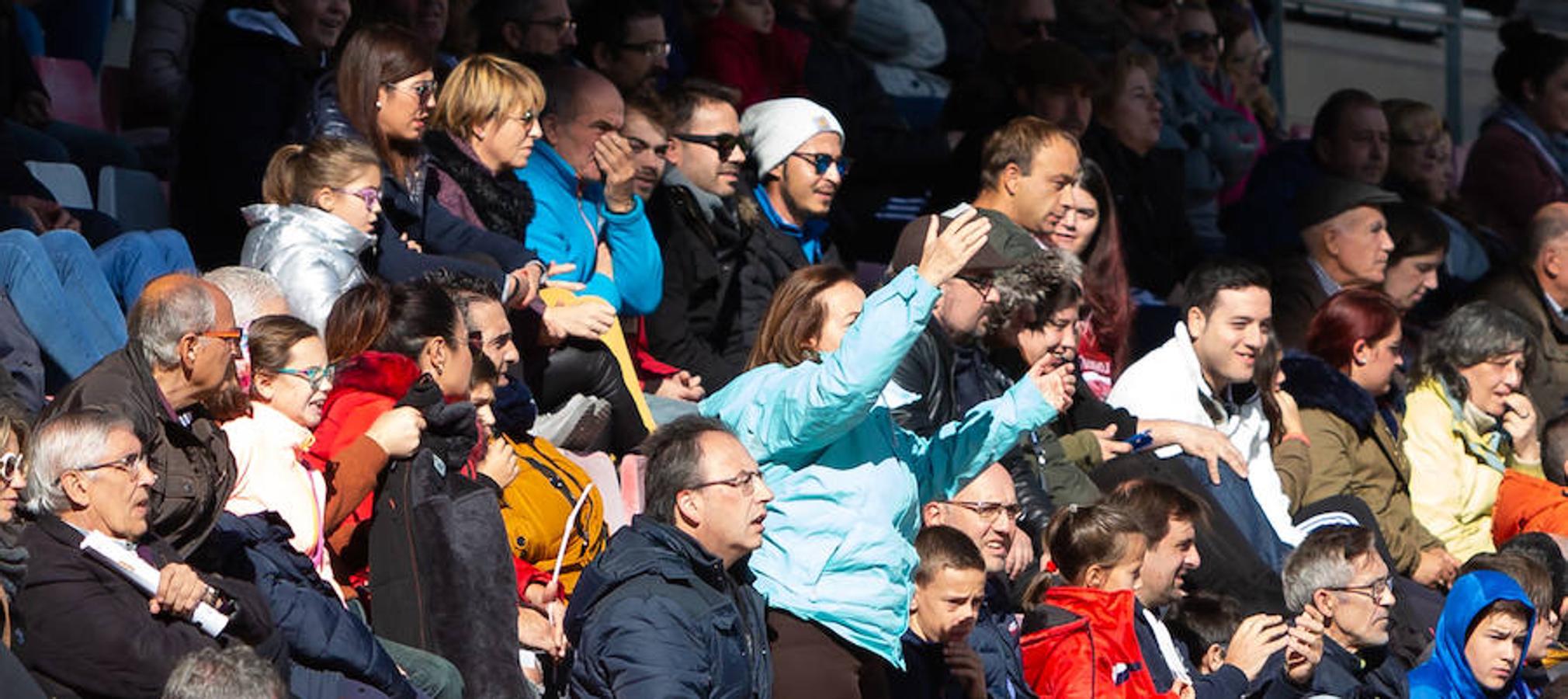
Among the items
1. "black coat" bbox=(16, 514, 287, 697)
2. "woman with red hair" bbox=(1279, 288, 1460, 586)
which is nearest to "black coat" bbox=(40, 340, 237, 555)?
"black coat" bbox=(16, 514, 287, 697)

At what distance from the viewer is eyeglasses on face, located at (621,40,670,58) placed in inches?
387

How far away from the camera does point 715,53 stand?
10.9 meters

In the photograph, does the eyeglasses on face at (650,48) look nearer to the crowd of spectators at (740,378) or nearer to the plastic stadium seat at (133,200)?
the crowd of spectators at (740,378)

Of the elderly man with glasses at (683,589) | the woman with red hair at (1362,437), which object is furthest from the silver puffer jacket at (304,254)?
the woman with red hair at (1362,437)

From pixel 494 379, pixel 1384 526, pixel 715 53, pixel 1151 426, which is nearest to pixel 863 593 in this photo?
pixel 494 379

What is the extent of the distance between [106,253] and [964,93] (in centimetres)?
455

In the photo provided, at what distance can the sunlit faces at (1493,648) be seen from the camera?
29.0ft

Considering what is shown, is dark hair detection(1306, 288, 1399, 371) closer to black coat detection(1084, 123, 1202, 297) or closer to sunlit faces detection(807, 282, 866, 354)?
black coat detection(1084, 123, 1202, 297)

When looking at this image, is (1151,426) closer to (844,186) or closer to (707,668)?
(844,186)

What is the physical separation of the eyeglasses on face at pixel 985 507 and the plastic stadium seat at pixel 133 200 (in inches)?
107

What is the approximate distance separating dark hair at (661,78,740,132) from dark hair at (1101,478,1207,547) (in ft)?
6.44

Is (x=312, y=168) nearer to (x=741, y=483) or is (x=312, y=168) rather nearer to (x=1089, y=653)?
(x=741, y=483)

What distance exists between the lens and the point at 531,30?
30.9 ft

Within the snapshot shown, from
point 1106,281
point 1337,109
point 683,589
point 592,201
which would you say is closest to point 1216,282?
point 1106,281
